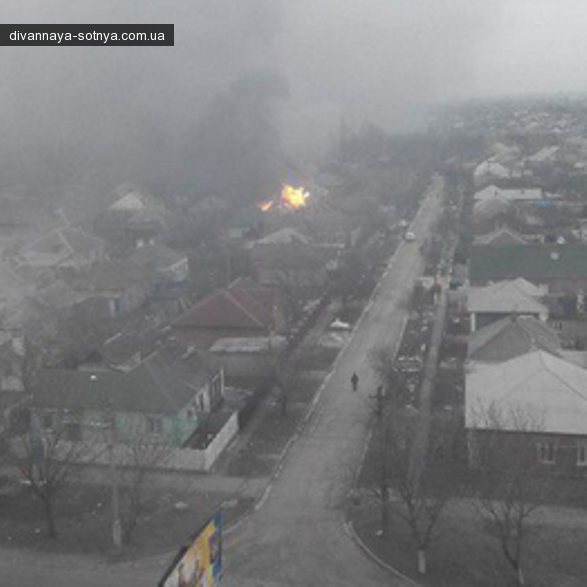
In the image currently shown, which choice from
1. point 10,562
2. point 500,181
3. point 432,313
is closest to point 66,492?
point 10,562

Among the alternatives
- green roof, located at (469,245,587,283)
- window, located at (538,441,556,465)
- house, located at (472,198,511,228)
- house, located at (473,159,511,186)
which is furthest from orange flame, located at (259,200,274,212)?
window, located at (538,441,556,465)

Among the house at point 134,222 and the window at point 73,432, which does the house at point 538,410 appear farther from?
the house at point 134,222

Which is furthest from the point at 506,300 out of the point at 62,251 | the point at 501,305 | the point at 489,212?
the point at 62,251

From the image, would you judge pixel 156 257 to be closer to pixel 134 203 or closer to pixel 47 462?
pixel 134 203

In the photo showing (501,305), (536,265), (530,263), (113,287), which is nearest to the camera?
(501,305)

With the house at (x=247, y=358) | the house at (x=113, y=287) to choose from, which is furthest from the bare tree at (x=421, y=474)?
the house at (x=113, y=287)

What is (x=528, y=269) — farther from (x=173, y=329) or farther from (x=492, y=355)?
(x=173, y=329)
